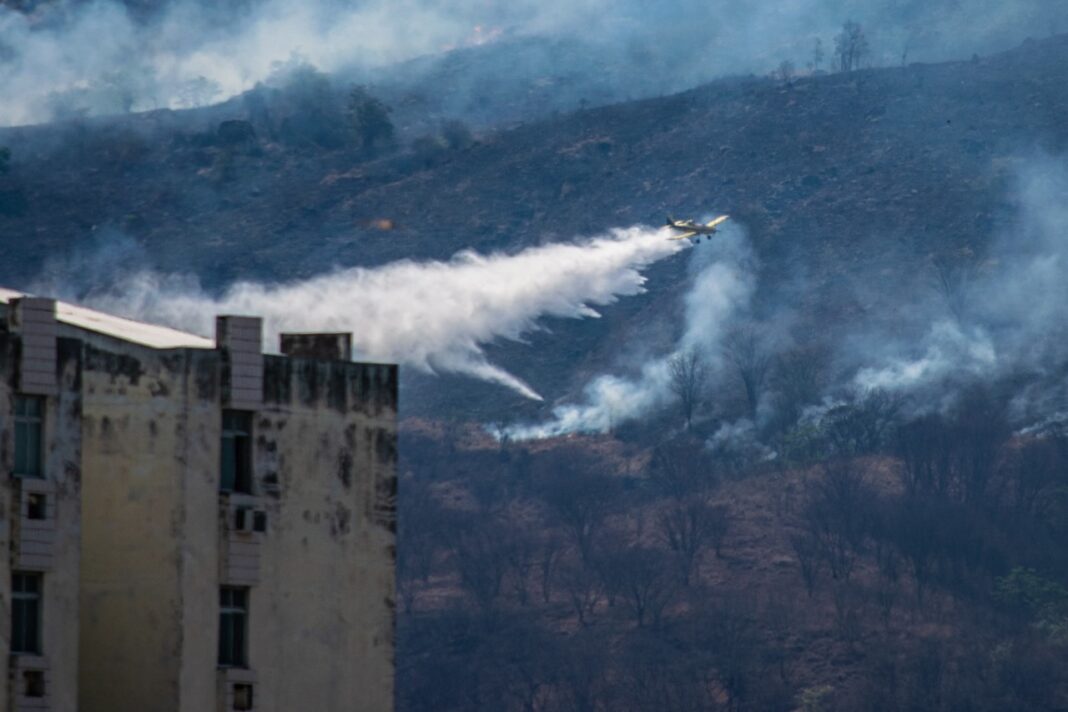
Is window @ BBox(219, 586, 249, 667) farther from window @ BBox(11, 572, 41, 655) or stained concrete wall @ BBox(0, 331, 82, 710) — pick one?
window @ BBox(11, 572, 41, 655)

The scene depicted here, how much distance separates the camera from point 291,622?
97.2 meters

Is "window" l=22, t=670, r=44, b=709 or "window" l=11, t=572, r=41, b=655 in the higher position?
"window" l=11, t=572, r=41, b=655

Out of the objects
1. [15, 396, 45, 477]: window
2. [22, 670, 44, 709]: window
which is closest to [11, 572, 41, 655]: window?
[22, 670, 44, 709]: window

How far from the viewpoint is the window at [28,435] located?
8662 centimetres

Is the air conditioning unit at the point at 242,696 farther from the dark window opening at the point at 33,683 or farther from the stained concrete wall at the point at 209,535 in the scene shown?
the dark window opening at the point at 33,683

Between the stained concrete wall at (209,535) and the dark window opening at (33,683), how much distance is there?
5.51m

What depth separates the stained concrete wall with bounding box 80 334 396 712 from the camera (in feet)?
303

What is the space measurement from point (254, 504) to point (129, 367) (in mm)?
5400

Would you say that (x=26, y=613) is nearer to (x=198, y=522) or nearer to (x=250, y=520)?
(x=198, y=522)

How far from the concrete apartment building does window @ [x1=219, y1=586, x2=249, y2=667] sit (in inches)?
2.1

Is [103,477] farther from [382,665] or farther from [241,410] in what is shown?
[382,665]

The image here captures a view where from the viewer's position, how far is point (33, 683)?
Result: 8656 cm

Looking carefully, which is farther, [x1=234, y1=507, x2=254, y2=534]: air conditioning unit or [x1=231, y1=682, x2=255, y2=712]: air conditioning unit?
[x1=234, y1=507, x2=254, y2=534]: air conditioning unit

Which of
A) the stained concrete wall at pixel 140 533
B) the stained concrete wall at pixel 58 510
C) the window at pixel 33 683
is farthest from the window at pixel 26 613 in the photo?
the stained concrete wall at pixel 140 533
